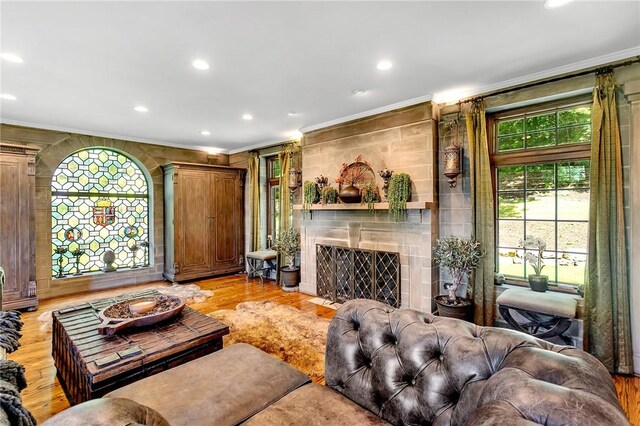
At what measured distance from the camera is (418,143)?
3605 mm

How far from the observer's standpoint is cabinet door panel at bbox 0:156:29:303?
392 cm

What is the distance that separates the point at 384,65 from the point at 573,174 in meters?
2.08

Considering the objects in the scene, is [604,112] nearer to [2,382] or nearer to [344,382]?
[344,382]

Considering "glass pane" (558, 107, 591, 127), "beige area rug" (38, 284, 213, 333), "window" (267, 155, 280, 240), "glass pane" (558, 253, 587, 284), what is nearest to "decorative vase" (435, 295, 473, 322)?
"glass pane" (558, 253, 587, 284)

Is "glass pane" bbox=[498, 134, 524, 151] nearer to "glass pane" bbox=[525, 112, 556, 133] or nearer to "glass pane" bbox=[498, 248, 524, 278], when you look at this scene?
"glass pane" bbox=[525, 112, 556, 133]

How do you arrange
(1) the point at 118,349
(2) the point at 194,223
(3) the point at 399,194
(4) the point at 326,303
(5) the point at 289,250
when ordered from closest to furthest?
(1) the point at 118,349, (3) the point at 399,194, (4) the point at 326,303, (5) the point at 289,250, (2) the point at 194,223

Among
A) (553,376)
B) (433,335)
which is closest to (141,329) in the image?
(433,335)

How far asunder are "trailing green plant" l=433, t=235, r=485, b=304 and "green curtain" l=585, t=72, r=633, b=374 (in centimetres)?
88

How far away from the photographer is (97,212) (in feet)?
17.0

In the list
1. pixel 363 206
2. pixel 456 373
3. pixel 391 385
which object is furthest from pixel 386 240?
pixel 456 373

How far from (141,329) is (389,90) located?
3161 mm

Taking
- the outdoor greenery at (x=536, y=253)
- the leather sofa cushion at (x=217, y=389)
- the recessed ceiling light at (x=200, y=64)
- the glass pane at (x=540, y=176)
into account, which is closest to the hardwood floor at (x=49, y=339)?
the outdoor greenery at (x=536, y=253)

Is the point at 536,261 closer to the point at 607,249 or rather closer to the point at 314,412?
the point at 607,249

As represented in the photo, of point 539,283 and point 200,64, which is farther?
point 539,283
